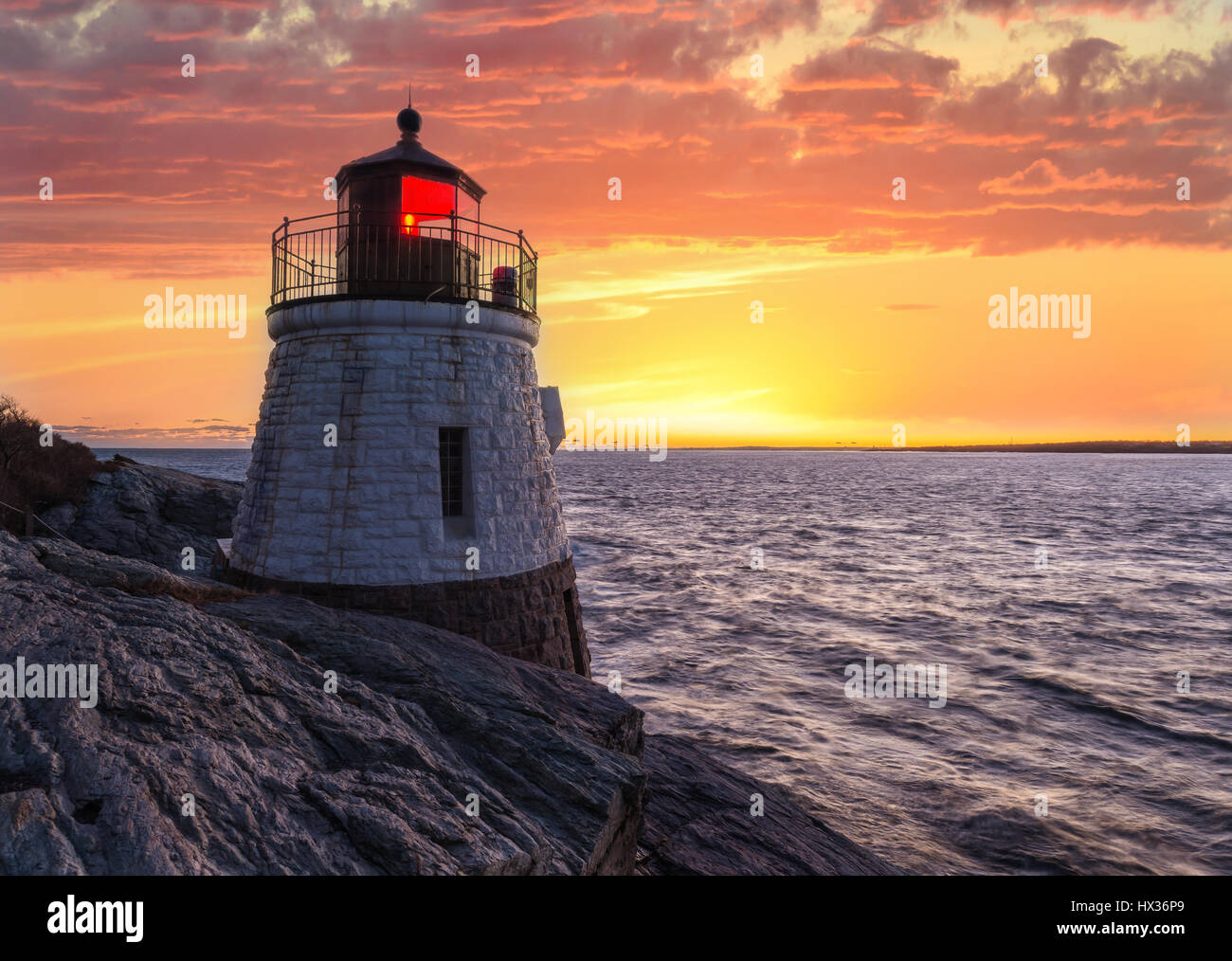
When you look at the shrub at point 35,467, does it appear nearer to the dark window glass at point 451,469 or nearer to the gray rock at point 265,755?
the dark window glass at point 451,469

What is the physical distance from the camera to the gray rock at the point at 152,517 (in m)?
22.1

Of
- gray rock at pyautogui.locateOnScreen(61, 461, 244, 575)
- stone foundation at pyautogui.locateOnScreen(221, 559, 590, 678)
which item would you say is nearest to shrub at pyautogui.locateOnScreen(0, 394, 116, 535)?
gray rock at pyautogui.locateOnScreen(61, 461, 244, 575)

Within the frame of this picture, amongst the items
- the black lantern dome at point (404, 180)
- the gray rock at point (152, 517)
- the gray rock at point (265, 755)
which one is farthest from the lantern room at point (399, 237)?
the gray rock at point (152, 517)

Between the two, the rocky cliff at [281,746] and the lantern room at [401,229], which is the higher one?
the lantern room at [401,229]

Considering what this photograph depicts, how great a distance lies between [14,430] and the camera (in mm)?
24578

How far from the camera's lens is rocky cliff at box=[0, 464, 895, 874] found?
356 cm

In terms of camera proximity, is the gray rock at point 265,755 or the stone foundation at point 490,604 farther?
the stone foundation at point 490,604

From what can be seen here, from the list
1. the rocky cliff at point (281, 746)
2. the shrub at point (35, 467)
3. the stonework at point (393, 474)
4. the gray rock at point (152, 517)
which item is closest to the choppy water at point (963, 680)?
the stonework at point (393, 474)

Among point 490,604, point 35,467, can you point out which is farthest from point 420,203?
point 35,467

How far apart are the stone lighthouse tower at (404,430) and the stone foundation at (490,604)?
0.09 ft

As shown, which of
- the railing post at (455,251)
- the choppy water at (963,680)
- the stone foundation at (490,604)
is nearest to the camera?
the stone foundation at (490,604)

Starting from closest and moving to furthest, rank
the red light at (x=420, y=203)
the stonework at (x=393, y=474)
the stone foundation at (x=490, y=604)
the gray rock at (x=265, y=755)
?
the gray rock at (x=265, y=755)
the stone foundation at (x=490, y=604)
the stonework at (x=393, y=474)
the red light at (x=420, y=203)

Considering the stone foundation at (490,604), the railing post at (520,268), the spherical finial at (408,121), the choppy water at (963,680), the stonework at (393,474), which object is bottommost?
the choppy water at (963,680)
